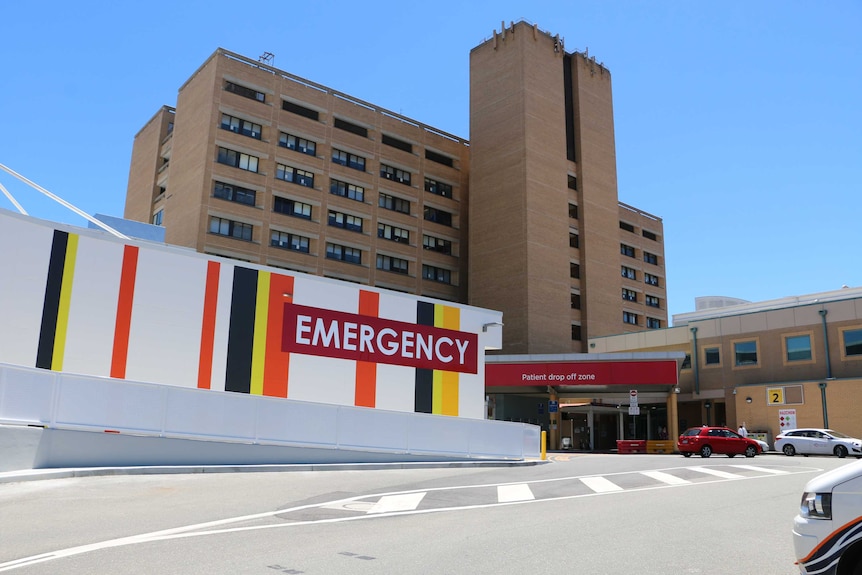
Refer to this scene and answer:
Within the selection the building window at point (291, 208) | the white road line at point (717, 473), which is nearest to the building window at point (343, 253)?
the building window at point (291, 208)

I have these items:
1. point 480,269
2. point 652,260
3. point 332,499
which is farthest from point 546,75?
point 332,499

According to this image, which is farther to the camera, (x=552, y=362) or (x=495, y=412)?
(x=495, y=412)

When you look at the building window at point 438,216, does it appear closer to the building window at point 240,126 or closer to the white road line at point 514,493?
the building window at point 240,126

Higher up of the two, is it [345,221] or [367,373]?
[345,221]

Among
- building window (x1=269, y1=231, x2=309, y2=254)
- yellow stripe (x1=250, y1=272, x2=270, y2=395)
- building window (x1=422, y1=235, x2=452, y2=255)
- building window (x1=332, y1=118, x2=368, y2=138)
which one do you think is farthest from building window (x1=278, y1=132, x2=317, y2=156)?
yellow stripe (x1=250, y1=272, x2=270, y2=395)

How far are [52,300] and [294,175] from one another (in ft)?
124

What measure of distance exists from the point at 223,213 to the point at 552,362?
82.8 ft

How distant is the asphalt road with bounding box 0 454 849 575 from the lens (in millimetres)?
7105

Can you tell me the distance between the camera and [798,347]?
4181cm

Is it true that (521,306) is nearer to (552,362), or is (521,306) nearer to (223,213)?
(552,362)

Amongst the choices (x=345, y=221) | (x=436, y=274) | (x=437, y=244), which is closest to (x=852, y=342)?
(x=436, y=274)

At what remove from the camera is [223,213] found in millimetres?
51156

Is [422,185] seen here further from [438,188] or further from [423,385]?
[423,385]

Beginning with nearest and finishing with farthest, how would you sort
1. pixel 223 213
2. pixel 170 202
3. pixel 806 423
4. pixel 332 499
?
pixel 332 499 → pixel 806 423 → pixel 223 213 → pixel 170 202
